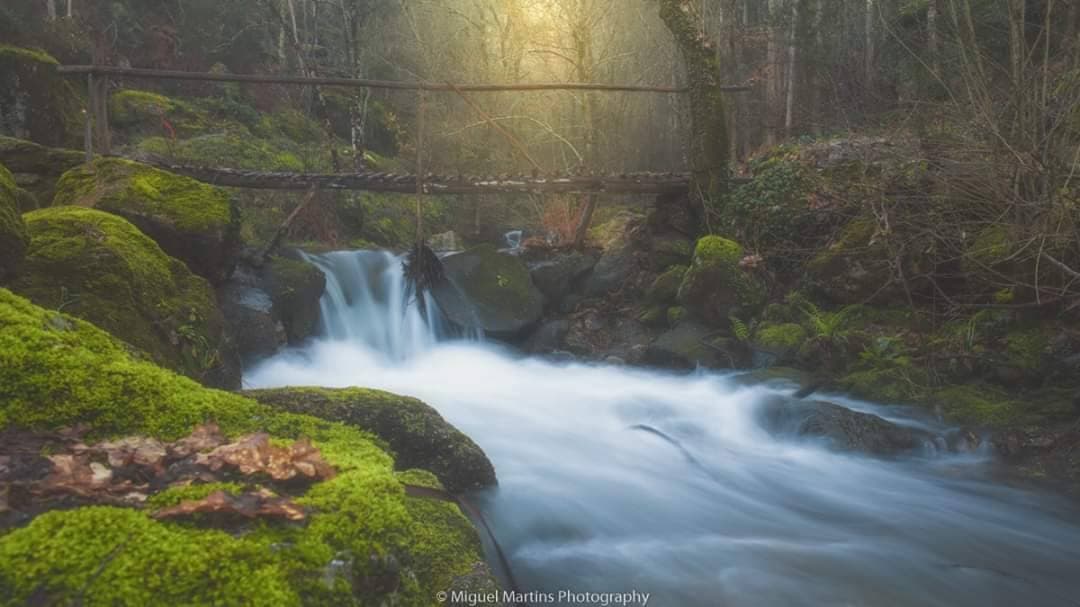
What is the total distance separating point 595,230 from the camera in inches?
569

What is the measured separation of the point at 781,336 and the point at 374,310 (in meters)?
6.14

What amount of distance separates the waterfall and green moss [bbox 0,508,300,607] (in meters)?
8.40

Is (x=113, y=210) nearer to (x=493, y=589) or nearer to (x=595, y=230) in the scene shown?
(x=493, y=589)

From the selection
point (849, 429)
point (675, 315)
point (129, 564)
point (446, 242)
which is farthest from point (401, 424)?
point (446, 242)

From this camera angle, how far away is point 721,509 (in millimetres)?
5309

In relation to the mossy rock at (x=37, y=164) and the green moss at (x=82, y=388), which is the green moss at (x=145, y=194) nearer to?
the mossy rock at (x=37, y=164)

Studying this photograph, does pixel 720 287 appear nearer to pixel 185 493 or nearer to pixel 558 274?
pixel 558 274

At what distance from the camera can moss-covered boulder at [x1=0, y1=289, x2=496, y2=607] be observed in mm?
1613

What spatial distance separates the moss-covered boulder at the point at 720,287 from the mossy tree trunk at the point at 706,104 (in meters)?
1.66

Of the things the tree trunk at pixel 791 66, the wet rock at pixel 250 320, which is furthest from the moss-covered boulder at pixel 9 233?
the tree trunk at pixel 791 66

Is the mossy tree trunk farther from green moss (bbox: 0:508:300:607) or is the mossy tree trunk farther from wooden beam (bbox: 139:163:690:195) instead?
green moss (bbox: 0:508:300:607)

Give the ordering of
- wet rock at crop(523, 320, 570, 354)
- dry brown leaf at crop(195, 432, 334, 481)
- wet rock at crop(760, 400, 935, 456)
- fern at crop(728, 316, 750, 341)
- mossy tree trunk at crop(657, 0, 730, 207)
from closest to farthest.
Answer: dry brown leaf at crop(195, 432, 334, 481) < wet rock at crop(760, 400, 935, 456) < fern at crop(728, 316, 750, 341) < wet rock at crop(523, 320, 570, 354) < mossy tree trunk at crop(657, 0, 730, 207)

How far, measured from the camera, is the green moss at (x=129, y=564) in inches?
61.2

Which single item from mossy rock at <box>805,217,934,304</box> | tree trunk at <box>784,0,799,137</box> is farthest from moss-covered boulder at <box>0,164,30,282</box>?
tree trunk at <box>784,0,799,137</box>
